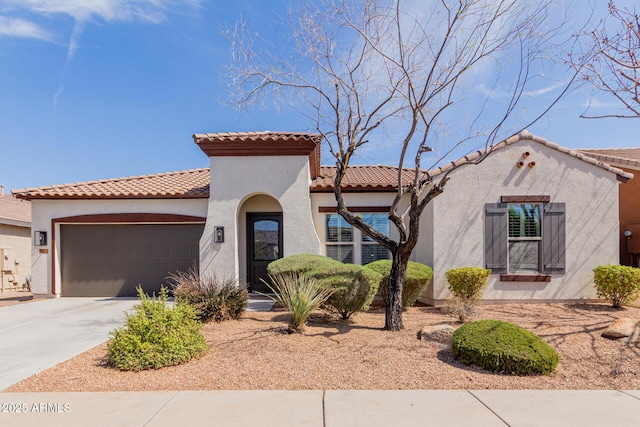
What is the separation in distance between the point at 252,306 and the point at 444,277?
A: 5.09 m

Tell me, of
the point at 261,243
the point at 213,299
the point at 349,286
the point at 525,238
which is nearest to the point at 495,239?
the point at 525,238

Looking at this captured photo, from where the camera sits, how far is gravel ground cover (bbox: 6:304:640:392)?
14.9ft

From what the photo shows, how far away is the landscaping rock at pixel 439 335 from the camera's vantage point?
6094mm

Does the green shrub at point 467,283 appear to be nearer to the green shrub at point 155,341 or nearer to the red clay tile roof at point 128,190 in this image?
the green shrub at point 155,341

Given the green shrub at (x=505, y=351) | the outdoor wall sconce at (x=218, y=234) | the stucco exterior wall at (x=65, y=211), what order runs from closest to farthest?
the green shrub at (x=505, y=351) < the outdoor wall sconce at (x=218, y=234) < the stucco exterior wall at (x=65, y=211)

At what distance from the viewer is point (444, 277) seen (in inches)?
373

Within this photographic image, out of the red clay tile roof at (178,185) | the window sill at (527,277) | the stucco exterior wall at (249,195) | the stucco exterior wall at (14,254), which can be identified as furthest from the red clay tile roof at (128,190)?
the window sill at (527,277)

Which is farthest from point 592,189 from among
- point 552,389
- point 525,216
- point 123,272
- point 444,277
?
point 123,272

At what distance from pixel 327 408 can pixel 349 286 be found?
3.38m

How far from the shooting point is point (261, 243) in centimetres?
1157

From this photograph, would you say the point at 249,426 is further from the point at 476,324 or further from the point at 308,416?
the point at 476,324

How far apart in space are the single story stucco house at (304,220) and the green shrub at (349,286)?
9.42 feet

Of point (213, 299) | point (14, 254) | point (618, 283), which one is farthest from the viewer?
point (14, 254)

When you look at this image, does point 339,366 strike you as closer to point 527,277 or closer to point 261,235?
point 527,277
